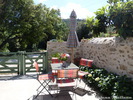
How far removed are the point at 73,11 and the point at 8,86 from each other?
398 centimetres

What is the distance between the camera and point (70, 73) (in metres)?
3.10

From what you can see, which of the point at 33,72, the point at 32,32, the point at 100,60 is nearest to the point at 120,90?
the point at 100,60

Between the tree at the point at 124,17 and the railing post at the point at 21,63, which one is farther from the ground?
the tree at the point at 124,17

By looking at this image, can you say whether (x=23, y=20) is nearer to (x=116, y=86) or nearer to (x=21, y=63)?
(x=21, y=63)

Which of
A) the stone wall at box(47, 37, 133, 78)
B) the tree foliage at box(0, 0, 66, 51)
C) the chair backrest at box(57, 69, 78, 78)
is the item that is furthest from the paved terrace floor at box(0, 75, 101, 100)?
the tree foliage at box(0, 0, 66, 51)

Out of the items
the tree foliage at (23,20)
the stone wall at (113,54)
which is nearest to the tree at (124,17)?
the stone wall at (113,54)

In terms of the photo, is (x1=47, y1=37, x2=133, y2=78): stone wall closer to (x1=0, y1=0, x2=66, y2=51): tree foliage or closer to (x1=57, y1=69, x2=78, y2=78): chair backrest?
(x1=57, y1=69, x2=78, y2=78): chair backrest

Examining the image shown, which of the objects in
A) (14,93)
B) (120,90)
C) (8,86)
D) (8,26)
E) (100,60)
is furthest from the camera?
(8,26)

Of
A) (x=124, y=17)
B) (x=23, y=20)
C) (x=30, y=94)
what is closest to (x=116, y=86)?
(x=124, y=17)

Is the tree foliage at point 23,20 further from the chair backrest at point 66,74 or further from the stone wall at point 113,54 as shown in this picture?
the chair backrest at point 66,74

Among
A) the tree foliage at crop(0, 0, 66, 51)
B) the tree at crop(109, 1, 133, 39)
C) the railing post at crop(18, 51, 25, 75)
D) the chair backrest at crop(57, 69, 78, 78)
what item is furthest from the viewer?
the tree foliage at crop(0, 0, 66, 51)

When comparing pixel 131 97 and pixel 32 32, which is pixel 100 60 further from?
pixel 32 32

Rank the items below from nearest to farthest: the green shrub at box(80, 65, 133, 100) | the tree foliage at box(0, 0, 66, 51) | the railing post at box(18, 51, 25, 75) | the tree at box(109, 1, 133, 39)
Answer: the green shrub at box(80, 65, 133, 100) → the tree at box(109, 1, 133, 39) → the railing post at box(18, 51, 25, 75) → the tree foliage at box(0, 0, 66, 51)

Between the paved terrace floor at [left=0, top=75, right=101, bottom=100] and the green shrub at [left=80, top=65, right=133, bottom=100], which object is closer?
the green shrub at [left=80, top=65, right=133, bottom=100]
